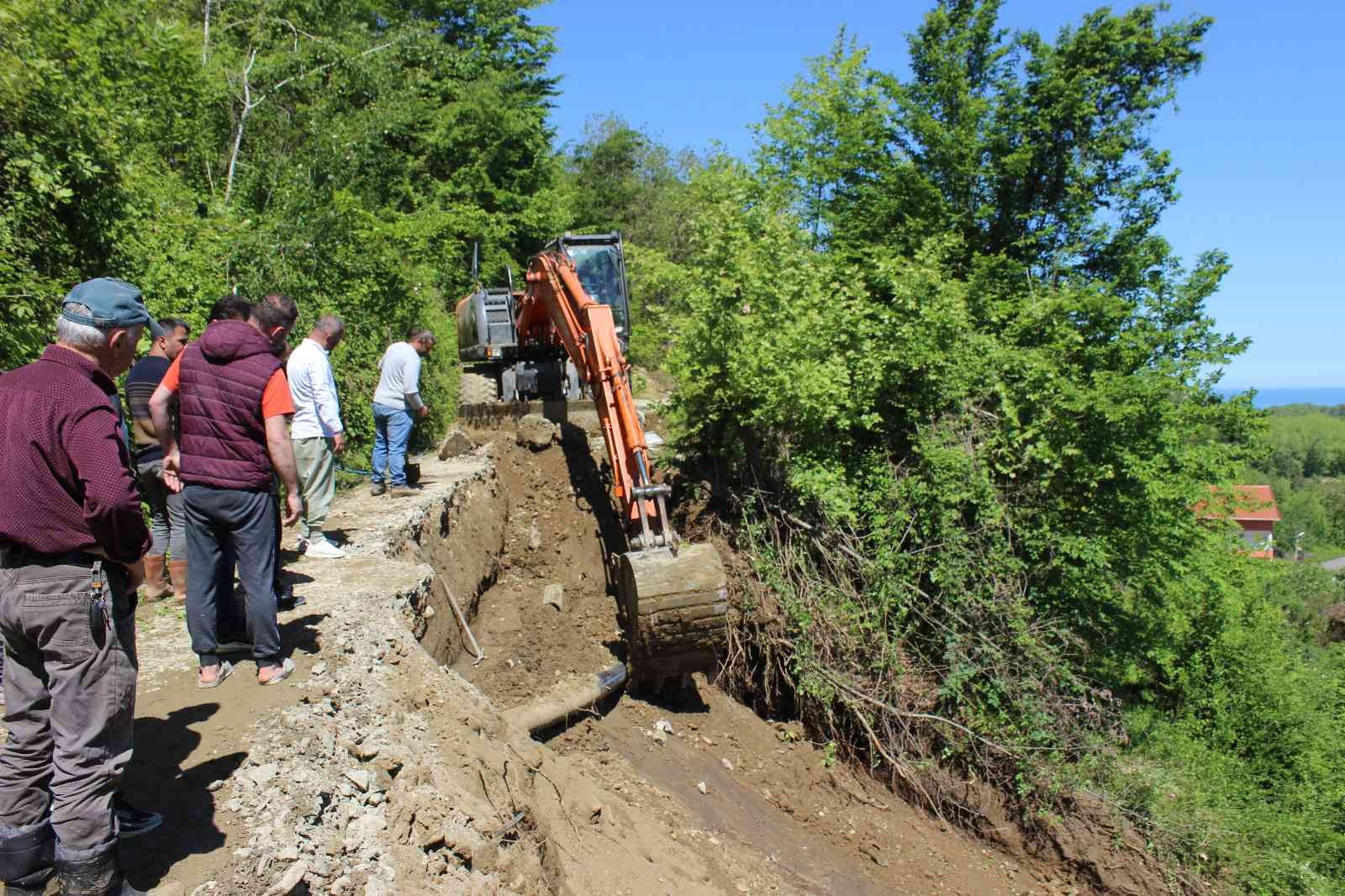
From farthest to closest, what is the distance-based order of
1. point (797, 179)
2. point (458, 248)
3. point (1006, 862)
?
point (458, 248)
point (797, 179)
point (1006, 862)

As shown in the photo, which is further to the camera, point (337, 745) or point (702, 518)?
point (702, 518)

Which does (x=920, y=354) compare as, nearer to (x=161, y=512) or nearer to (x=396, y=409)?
(x=396, y=409)

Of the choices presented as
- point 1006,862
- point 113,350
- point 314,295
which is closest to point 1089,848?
point 1006,862

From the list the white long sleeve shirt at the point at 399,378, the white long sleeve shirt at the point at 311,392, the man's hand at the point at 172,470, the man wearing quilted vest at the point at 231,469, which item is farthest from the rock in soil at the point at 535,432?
the man wearing quilted vest at the point at 231,469

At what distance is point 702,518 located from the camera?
29.0ft

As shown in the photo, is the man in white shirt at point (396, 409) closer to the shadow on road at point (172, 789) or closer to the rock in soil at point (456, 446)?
the rock in soil at point (456, 446)

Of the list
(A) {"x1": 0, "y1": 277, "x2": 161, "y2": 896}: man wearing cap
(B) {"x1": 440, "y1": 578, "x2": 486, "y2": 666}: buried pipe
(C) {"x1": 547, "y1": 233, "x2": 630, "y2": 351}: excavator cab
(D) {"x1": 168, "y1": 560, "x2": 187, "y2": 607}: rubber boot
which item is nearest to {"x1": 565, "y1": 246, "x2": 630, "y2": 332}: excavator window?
(C) {"x1": 547, "y1": 233, "x2": 630, "y2": 351}: excavator cab

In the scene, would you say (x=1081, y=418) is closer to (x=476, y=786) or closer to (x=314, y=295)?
(x=476, y=786)

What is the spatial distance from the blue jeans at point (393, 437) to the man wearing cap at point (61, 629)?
5462 millimetres

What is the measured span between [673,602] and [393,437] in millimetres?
3656

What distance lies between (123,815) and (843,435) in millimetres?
7462

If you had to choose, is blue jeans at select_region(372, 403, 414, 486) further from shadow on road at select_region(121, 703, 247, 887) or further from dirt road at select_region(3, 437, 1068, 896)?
shadow on road at select_region(121, 703, 247, 887)

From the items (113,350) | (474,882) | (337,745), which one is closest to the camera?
(113,350)

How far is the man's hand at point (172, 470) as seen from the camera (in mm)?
4281
